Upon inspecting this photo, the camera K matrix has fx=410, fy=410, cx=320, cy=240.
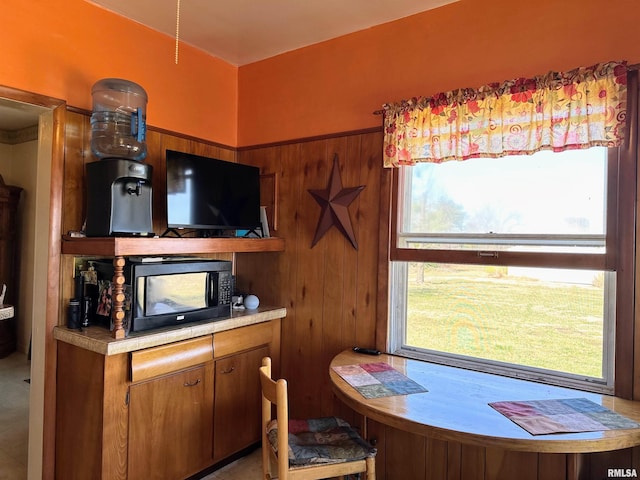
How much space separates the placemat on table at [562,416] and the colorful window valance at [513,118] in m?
1.10

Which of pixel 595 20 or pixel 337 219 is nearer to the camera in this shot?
pixel 595 20

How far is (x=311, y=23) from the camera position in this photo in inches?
97.3

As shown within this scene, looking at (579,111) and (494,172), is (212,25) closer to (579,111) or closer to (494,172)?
(494,172)

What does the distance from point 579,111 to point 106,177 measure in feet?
7.33

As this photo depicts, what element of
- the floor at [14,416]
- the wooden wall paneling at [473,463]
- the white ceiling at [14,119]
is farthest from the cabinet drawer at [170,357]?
the white ceiling at [14,119]

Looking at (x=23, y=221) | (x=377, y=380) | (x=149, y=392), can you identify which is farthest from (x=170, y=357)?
(x=23, y=221)

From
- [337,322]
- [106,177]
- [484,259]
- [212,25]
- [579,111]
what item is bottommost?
[337,322]

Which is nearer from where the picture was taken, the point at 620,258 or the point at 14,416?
the point at 620,258

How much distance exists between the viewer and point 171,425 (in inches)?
85.9

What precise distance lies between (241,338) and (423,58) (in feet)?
6.42

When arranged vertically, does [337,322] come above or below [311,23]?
below

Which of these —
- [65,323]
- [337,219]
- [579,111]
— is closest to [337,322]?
[337,219]

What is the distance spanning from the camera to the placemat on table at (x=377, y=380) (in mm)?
1816

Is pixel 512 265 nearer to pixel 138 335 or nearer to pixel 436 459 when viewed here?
pixel 436 459
